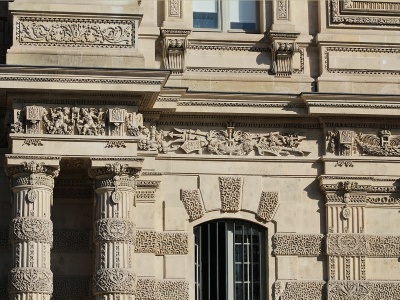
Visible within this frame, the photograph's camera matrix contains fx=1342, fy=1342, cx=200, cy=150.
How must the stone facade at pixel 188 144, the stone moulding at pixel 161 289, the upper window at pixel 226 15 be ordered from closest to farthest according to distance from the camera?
the stone facade at pixel 188 144 → the stone moulding at pixel 161 289 → the upper window at pixel 226 15

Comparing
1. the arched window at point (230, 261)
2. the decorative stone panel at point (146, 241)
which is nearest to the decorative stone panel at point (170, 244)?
the decorative stone panel at point (146, 241)

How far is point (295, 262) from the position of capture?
2500 centimetres

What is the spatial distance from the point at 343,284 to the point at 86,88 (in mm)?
5980

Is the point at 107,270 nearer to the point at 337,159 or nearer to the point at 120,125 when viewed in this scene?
the point at 120,125

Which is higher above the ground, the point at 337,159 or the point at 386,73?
the point at 386,73

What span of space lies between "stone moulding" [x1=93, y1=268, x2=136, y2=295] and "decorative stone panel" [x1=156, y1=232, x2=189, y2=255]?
58.8 inches

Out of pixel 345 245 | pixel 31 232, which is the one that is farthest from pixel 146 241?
pixel 345 245

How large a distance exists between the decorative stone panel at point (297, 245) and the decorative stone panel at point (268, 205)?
41 centimetres

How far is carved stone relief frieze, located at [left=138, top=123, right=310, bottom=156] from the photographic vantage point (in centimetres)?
2514

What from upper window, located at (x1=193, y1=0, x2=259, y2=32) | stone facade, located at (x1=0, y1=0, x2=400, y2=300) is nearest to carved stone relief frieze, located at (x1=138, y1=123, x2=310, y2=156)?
stone facade, located at (x1=0, y1=0, x2=400, y2=300)

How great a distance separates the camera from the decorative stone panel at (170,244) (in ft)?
81.0

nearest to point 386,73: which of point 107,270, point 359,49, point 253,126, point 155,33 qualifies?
point 359,49

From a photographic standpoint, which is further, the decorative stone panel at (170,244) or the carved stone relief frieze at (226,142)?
the carved stone relief frieze at (226,142)

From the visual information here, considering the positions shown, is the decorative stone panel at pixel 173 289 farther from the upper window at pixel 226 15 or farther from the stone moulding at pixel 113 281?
the upper window at pixel 226 15
